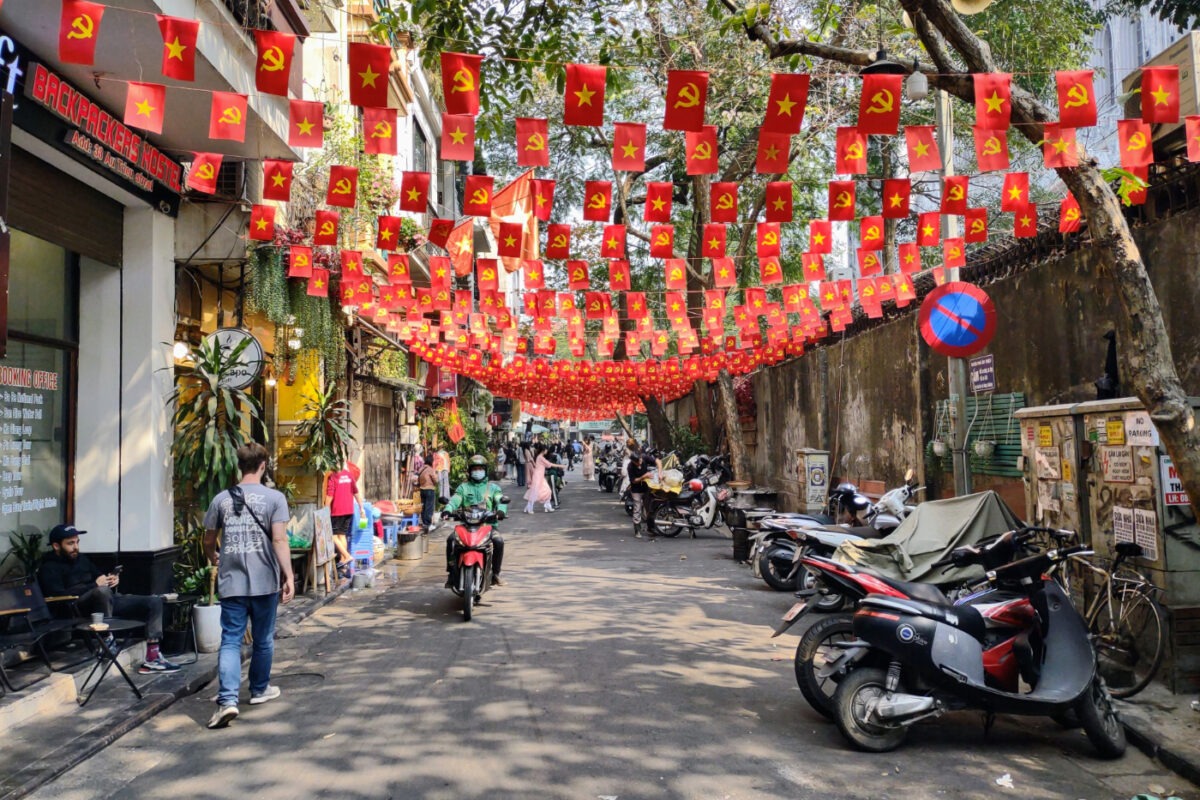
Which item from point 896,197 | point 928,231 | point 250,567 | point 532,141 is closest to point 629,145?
point 532,141

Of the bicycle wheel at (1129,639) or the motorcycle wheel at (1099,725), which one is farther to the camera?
the bicycle wheel at (1129,639)

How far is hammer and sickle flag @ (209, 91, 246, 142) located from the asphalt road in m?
3.94

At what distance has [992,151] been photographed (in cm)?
643

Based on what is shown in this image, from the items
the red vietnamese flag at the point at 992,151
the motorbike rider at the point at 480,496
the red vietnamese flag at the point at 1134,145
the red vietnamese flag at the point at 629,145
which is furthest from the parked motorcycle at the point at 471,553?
the red vietnamese flag at the point at 1134,145

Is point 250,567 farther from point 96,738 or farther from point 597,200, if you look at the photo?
point 597,200

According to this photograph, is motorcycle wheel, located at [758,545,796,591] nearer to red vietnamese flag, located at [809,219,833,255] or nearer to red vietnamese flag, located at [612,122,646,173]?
red vietnamese flag, located at [809,219,833,255]

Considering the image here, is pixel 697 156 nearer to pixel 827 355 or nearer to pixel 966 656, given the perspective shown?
pixel 966 656

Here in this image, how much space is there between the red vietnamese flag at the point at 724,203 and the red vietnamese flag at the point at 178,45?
438 centimetres

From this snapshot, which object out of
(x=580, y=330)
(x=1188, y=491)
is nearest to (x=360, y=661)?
(x=1188, y=491)

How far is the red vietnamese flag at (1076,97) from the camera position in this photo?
5.78m

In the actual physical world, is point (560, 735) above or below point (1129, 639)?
below

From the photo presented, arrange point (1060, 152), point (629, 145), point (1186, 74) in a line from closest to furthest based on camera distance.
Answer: point (1060, 152) < point (629, 145) < point (1186, 74)

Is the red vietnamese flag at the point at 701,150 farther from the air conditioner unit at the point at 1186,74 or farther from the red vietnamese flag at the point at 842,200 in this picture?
the air conditioner unit at the point at 1186,74

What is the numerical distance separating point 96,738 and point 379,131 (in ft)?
14.3
